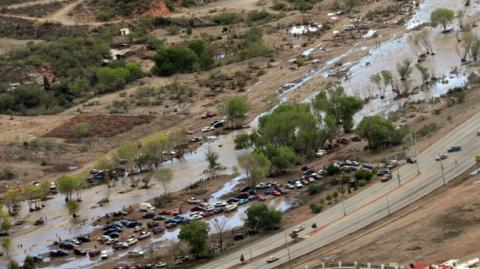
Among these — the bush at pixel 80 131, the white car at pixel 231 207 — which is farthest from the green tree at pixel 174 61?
the white car at pixel 231 207

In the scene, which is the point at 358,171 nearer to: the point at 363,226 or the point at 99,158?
the point at 363,226

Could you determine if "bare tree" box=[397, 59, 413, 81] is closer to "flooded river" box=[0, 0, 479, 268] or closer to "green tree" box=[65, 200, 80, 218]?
"flooded river" box=[0, 0, 479, 268]

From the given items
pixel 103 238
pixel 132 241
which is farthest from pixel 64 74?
pixel 132 241

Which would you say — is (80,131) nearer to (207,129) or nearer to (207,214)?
(207,129)

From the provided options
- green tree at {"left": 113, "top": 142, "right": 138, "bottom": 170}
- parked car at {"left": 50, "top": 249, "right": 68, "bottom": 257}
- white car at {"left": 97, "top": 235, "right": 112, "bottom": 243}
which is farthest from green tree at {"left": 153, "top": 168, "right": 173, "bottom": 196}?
parked car at {"left": 50, "top": 249, "right": 68, "bottom": 257}

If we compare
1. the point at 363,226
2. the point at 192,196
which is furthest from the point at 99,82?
the point at 363,226

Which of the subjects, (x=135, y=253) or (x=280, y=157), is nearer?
(x=135, y=253)
